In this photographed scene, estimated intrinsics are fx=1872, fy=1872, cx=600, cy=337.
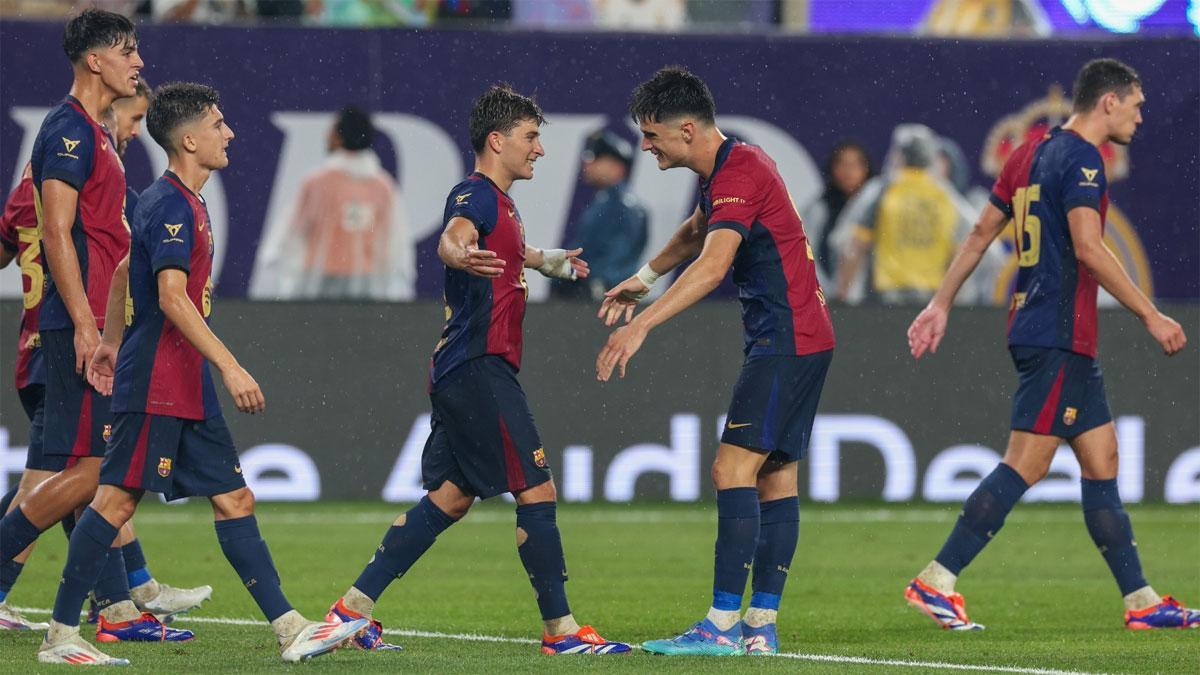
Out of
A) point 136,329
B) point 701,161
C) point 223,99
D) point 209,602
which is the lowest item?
point 209,602

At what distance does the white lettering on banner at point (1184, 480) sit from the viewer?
13.6 meters

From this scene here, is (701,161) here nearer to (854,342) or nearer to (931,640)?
(931,640)

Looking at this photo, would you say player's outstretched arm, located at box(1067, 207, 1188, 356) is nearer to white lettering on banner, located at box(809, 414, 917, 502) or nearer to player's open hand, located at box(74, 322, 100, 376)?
player's open hand, located at box(74, 322, 100, 376)

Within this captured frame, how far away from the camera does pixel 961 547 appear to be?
834cm

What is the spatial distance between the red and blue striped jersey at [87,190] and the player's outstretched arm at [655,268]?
206 centimetres

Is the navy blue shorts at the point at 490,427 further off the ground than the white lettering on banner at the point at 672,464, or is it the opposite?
the navy blue shorts at the point at 490,427

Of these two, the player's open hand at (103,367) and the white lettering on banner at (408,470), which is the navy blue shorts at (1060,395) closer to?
the player's open hand at (103,367)

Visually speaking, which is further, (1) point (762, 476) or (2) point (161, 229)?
(1) point (762, 476)

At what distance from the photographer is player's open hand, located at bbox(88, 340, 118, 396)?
714 cm

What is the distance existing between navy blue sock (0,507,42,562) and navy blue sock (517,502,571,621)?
6.77 feet

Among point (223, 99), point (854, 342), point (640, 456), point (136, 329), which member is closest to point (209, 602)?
point (136, 329)

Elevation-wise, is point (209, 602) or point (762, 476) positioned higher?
point (762, 476)

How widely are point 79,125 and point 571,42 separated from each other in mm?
8347

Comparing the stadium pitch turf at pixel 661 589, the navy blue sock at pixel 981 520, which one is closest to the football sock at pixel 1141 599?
the stadium pitch turf at pixel 661 589
